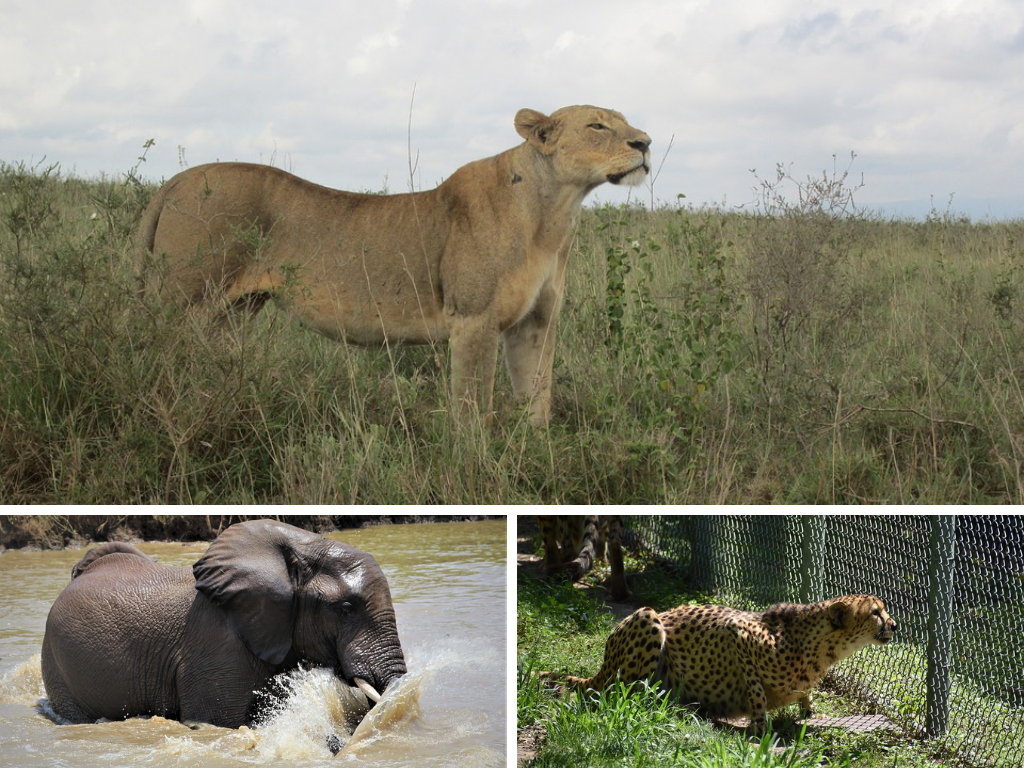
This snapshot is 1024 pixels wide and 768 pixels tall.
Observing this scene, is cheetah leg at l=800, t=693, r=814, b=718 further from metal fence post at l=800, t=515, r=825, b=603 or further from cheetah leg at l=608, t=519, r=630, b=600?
cheetah leg at l=608, t=519, r=630, b=600

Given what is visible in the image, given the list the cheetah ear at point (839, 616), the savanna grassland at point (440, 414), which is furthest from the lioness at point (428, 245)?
the cheetah ear at point (839, 616)

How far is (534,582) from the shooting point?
3732 millimetres

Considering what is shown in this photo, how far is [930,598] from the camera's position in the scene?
4.74m

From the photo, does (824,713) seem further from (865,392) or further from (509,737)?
(865,392)

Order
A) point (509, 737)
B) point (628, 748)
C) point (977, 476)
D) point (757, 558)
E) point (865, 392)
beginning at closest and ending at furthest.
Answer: point (509, 737) < point (628, 748) < point (757, 558) < point (977, 476) < point (865, 392)

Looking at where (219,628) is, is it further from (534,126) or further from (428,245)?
(534,126)

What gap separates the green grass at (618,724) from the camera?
12.1 feet

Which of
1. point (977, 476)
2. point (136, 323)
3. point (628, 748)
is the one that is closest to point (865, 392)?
point (977, 476)

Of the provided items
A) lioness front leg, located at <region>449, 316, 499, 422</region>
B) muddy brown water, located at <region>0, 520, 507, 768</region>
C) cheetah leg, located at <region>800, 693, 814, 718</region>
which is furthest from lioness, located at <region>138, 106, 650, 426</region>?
muddy brown water, located at <region>0, 520, 507, 768</region>

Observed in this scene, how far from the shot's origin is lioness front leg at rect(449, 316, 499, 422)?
6219 millimetres

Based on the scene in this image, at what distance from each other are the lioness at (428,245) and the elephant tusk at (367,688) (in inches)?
94.4

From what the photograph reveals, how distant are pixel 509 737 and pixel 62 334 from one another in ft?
11.8

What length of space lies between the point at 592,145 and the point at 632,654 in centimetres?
315

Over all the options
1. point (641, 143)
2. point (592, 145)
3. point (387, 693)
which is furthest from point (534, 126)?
point (387, 693)
